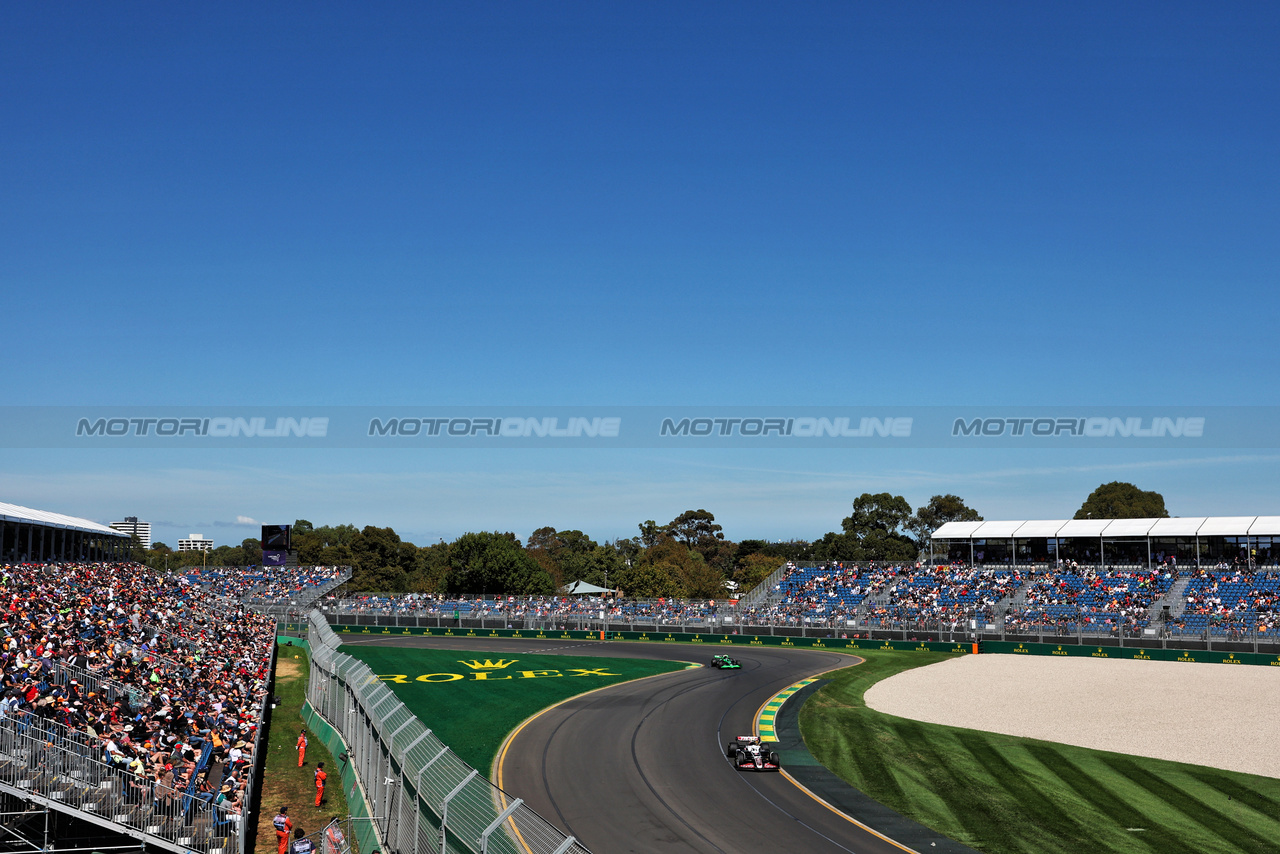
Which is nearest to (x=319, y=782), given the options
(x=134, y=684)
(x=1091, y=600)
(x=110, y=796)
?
(x=110, y=796)

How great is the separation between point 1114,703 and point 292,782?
97.1ft

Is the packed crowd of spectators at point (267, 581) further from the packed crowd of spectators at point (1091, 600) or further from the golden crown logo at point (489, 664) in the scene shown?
the packed crowd of spectators at point (1091, 600)

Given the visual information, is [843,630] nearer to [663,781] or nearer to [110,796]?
[663,781]

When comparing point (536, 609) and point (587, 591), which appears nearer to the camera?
point (536, 609)

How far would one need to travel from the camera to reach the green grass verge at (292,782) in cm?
2181

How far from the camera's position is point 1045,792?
78.8 ft

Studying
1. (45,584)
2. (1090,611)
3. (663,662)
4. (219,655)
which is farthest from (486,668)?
(1090,611)

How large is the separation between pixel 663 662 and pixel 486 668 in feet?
31.9

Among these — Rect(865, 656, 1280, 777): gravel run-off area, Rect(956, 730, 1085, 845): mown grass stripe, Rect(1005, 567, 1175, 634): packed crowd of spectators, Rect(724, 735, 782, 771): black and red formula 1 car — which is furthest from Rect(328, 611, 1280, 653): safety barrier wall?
Rect(724, 735, 782, 771): black and red formula 1 car

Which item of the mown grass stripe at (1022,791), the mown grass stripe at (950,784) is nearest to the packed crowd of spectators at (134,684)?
the mown grass stripe at (950,784)

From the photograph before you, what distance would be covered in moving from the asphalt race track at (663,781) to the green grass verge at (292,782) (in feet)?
14.4

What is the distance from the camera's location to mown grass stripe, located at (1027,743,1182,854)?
65.5 ft

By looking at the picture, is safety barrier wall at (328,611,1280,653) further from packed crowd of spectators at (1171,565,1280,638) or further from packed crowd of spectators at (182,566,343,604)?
packed crowd of spectators at (182,566,343,604)

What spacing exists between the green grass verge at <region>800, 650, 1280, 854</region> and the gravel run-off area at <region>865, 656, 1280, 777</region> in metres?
1.21
